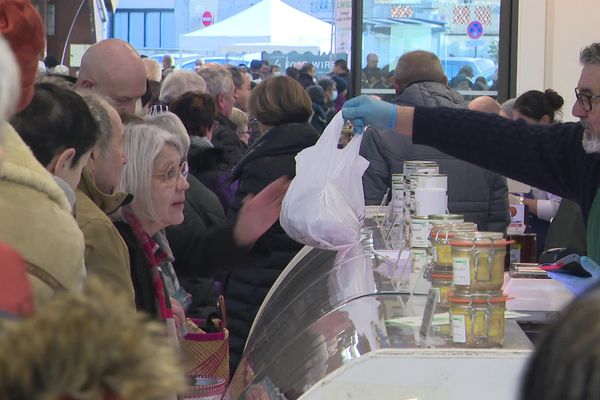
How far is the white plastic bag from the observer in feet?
10.6

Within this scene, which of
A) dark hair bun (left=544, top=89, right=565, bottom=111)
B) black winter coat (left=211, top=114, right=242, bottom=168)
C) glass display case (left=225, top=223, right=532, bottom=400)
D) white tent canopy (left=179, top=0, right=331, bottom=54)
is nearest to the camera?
glass display case (left=225, top=223, right=532, bottom=400)

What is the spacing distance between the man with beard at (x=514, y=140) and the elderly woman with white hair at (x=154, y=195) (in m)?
0.60

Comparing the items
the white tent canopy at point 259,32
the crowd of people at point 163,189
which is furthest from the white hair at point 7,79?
the white tent canopy at point 259,32

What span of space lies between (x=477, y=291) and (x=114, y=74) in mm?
2180

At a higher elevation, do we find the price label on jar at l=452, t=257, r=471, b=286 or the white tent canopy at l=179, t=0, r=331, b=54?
the white tent canopy at l=179, t=0, r=331, b=54

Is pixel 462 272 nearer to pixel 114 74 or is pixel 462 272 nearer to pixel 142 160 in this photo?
pixel 142 160

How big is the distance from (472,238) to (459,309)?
0.17 m

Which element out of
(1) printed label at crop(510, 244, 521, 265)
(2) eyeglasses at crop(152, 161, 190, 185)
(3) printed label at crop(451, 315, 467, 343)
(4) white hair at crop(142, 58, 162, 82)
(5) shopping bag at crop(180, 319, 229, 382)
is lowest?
(5) shopping bag at crop(180, 319, 229, 382)

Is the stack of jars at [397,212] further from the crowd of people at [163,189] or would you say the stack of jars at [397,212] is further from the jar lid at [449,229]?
the jar lid at [449,229]

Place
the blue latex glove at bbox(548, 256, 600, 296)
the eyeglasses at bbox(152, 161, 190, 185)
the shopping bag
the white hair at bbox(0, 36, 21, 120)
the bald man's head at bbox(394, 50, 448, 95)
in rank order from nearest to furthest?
the white hair at bbox(0, 36, 21, 120), the blue latex glove at bbox(548, 256, 600, 296), the eyeglasses at bbox(152, 161, 190, 185), the shopping bag, the bald man's head at bbox(394, 50, 448, 95)

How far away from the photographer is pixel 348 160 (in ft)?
10.9

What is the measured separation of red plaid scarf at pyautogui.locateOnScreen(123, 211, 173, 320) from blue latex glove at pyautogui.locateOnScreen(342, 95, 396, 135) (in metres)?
0.76

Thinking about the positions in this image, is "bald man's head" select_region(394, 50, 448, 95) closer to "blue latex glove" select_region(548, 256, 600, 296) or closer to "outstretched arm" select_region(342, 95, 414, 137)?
"outstretched arm" select_region(342, 95, 414, 137)

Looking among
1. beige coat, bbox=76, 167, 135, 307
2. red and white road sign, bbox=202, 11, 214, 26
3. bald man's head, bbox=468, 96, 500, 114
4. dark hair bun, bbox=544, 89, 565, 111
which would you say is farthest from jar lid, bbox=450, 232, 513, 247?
red and white road sign, bbox=202, 11, 214, 26
